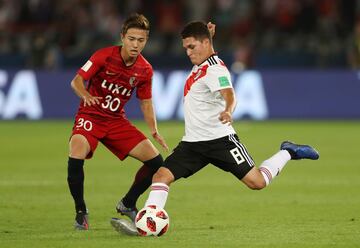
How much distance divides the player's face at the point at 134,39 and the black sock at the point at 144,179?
107 cm

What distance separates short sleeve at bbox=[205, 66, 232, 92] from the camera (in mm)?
8703

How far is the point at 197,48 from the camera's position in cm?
884

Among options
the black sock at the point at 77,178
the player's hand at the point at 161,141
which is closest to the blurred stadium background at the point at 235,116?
the black sock at the point at 77,178

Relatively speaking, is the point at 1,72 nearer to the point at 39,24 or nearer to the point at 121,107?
the point at 39,24

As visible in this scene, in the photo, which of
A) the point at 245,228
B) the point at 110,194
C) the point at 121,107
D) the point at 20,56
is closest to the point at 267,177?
the point at 245,228

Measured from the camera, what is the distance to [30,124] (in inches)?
915

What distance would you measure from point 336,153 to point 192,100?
8364 millimetres

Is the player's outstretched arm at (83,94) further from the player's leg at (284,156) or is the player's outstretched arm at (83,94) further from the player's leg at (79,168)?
the player's leg at (284,156)

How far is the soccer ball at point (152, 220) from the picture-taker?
28.3 feet

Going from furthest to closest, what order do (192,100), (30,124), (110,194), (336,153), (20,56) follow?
(20,56), (30,124), (336,153), (110,194), (192,100)

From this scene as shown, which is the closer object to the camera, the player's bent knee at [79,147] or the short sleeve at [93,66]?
the player's bent knee at [79,147]

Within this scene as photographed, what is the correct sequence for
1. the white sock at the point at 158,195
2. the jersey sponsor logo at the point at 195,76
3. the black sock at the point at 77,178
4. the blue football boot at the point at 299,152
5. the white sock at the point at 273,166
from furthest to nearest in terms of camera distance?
the blue football boot at the point at 299,152, the black sock at the point at 77,178, the white sock at the point at 273,166, the jersey sponsor logo at the point at 195,76, the white sock at the point at 158,195

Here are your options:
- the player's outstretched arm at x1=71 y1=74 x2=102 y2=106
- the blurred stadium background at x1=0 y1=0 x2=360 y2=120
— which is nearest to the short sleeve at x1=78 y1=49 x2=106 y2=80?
the player's outstretched arm at x1=71 y1=74 x2=102 y2=106

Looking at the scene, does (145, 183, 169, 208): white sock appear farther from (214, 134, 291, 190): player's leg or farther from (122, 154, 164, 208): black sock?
(122, 154, 164, 208): black sock
